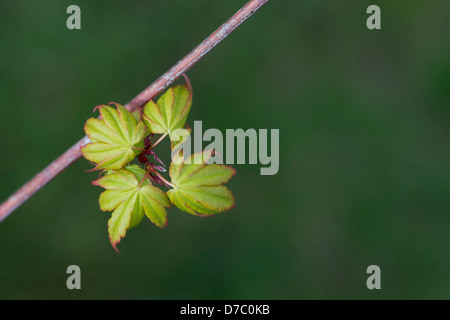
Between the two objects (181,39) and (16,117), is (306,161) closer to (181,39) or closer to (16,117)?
(181,39)

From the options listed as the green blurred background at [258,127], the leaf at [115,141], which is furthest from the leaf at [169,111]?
the green blurred background at [258,127]

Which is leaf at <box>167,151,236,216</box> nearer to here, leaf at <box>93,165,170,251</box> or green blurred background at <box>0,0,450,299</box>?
leaf at <box>93,165,170,251</box>

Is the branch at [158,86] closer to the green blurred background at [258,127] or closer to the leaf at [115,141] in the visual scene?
the leaf at [115,141]

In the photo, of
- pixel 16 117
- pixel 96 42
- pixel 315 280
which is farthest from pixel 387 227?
pixel 16 117

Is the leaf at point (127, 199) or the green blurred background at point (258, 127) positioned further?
the green blurred background at point (258, 127)

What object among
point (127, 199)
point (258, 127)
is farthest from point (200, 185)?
point (258, 127)

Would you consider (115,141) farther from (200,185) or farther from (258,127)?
(258,127)
